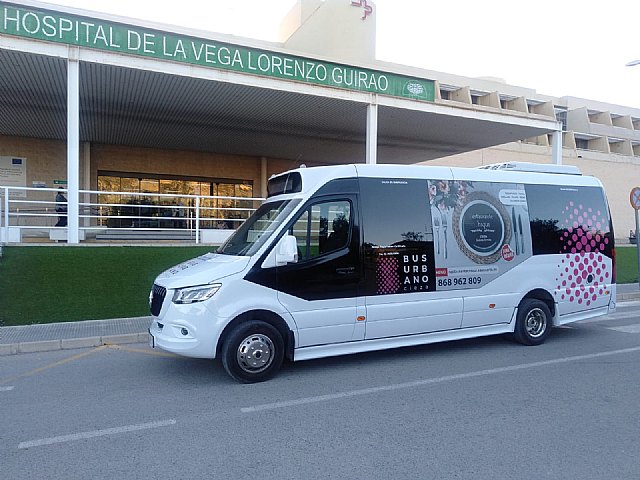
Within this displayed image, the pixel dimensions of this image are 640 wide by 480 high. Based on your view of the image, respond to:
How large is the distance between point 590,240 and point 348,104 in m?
8.74

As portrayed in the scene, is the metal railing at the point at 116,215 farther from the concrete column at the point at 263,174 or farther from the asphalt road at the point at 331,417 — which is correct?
the asphalt road at the point at 331,417

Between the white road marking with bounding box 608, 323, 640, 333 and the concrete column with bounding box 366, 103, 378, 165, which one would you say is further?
the concrete column with bounding box 366, 103, 378, 165

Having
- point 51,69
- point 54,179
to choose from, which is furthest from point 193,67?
point 54,179

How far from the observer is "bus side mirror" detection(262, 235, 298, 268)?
235 inches

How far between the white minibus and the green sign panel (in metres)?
6.37

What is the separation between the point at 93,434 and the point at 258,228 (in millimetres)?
3160

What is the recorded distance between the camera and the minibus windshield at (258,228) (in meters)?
6.20

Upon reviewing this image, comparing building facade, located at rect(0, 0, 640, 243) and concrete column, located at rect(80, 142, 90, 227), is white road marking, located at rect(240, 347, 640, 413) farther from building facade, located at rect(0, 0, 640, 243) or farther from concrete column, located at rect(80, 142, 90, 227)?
concrete column, located at rect(80, 142, 90, 227)

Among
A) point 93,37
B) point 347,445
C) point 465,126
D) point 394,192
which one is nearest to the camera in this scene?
point 347,445

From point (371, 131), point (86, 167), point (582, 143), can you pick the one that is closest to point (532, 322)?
point (371, 131)

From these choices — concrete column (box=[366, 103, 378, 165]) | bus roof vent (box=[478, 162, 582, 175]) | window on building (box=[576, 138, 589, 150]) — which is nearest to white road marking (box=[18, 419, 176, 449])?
bus roof vent (box=[478, 162, 582, 175])

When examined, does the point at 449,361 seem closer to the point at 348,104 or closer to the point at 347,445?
the point at 347,445

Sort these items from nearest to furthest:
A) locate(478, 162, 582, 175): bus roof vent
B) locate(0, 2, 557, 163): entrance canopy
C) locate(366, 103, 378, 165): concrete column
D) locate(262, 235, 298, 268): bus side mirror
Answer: locate(262, 235, 298, 268): bus side mirror, locate(478, 162, 582, 175): bus roof vent, locate(0, 2, 557, 163): entrance canopy, locate(366, 103, 378, 165): concrete column

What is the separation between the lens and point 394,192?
6.92 metres
